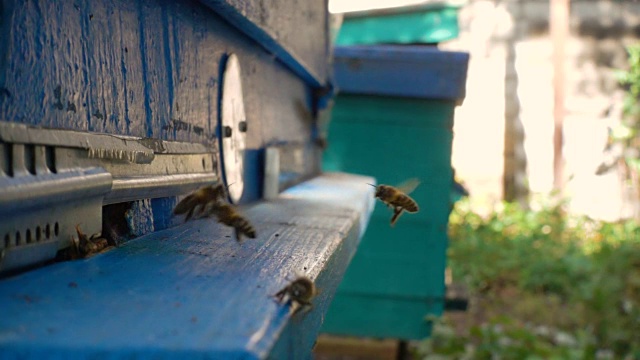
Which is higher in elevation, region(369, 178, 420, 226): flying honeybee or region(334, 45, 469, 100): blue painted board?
region(334, 45, 469, 100): blue painted board

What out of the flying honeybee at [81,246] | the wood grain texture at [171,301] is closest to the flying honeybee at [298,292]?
the wood grain texture at [171,301]

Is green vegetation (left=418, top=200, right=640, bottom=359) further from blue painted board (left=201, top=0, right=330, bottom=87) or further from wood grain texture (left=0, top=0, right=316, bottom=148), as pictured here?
wood grain texture (left=0, top=0, right=316, bottom=148)

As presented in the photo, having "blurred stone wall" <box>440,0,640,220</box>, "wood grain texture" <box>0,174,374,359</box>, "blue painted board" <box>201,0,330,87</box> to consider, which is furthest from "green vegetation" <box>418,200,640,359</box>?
"wood grain texture" <box>0,174,374,359</box>

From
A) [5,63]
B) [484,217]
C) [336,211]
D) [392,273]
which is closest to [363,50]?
[392,273]

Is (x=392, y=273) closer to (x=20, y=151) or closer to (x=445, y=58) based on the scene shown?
(x=445, y=58)

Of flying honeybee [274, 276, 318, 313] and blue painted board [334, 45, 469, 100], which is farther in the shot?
blue painted board [334, 45, 469, 100]

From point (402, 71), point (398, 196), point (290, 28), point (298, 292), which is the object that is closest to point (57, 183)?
point (298, 292)

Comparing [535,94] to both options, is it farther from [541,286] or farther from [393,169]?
[393,169]

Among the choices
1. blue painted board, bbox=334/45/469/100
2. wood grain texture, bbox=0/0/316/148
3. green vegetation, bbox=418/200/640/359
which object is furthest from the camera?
green vegetation, bbox=418/200/640/359
